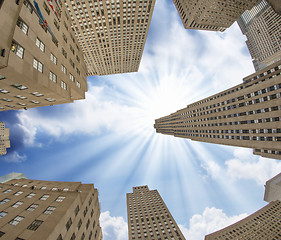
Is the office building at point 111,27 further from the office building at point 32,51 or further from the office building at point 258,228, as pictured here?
the office building at point 258,228

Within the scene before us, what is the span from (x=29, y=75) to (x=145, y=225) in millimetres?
101418

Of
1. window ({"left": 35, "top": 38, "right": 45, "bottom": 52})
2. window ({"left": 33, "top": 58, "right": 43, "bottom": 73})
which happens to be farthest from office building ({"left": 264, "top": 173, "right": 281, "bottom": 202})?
window ({"left": 35, "top": 38, "right": 45, "bottom": 52})

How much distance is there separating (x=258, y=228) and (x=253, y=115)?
119 meters

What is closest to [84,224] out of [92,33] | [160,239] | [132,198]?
[160,239]

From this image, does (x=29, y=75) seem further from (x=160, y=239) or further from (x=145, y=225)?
(x=145, y=225)

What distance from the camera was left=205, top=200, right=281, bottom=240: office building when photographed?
103m

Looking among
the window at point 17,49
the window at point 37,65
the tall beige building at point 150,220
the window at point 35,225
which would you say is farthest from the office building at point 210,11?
the tall beige building at point 150,220

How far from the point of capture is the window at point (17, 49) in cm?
1556

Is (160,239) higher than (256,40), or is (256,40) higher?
(256,40)

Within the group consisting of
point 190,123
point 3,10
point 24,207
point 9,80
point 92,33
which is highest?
point 92,33

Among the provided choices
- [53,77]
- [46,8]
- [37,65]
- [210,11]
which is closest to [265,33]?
[210,11]

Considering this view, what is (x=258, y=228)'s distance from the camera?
110 meters

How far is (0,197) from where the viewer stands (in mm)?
28297

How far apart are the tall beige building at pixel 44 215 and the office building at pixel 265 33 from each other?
22376 cm
